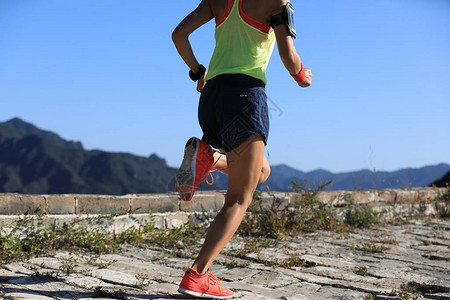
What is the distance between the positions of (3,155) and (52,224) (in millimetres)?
83651

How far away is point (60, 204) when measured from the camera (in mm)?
4262

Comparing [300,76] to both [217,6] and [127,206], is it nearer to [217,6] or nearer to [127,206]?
[217,6]

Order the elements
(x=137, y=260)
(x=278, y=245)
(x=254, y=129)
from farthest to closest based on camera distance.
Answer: (x=278, y=245)
(x=137, y=260)
(x=254, y=129)

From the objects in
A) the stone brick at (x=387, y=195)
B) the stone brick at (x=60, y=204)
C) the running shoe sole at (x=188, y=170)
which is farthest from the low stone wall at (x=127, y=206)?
the running shoe sole at (x=188, y=170)

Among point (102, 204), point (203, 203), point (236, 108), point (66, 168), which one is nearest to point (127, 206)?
point (102, 204)

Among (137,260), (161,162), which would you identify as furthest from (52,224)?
(161,162)

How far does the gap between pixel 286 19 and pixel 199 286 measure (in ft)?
4.68

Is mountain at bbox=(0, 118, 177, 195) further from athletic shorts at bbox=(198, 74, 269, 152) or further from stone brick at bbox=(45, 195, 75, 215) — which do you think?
athletic shorts at bbox=(198, 74, 269, 152)

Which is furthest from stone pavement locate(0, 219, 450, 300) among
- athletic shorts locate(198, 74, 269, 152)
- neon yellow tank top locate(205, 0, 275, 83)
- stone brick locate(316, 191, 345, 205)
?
neon yellow tank top locate(205, 0, 275, 83)

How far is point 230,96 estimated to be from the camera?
100 inches

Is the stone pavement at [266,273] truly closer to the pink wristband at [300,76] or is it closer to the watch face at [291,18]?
the pink wristband at [300,76]

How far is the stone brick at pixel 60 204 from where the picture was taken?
13.8 feet

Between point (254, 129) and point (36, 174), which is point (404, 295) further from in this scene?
point (36, 174)

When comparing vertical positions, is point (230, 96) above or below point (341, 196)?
above
